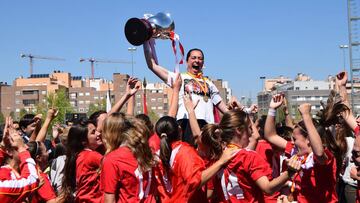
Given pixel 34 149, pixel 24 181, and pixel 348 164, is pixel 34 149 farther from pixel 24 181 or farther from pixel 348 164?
pixel 348 164

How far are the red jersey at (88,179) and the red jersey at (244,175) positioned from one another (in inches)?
59.7

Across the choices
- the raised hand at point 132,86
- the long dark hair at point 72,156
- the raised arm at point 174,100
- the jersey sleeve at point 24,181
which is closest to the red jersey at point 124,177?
the jersey sleeve at point 24,181

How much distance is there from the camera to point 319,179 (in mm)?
5750

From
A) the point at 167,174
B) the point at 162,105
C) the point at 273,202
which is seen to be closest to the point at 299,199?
the point at 273,202

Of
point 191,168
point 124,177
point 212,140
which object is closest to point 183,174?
point 191,168

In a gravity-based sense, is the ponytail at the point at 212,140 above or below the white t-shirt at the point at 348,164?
above

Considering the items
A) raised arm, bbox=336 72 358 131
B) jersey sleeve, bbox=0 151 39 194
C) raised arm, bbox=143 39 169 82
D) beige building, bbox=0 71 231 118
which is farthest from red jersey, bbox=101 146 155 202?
beige building, bbox=0 71 231 118

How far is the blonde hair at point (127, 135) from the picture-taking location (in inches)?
215

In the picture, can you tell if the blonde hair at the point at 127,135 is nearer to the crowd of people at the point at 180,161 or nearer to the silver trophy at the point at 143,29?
the crowd of people at the point at 180,161

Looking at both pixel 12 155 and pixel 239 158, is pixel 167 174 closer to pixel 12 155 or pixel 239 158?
pixel 239 158

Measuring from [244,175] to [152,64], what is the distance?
3456 mm

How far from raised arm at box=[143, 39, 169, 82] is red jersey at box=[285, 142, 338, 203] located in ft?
9.96

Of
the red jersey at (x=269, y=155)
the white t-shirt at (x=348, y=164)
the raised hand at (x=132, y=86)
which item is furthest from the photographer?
the raised hand at (x=132, y=86)

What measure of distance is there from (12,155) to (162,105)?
15187 cm
